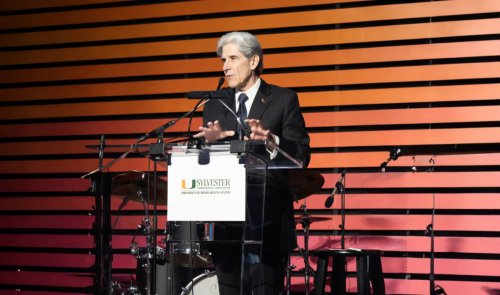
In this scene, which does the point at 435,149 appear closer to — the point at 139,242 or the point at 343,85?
the point at 343,85

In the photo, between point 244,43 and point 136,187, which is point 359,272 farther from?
point 136,187

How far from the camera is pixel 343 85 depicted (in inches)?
181

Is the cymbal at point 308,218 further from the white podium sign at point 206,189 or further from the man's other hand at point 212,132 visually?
the white podium sign at point 206,189

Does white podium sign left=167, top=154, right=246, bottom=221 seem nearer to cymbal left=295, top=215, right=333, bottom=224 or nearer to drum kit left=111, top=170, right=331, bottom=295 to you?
drum kit left=111, top=170, right=331, bottom=295

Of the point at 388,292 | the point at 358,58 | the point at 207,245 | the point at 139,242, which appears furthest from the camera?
the point at 358,58

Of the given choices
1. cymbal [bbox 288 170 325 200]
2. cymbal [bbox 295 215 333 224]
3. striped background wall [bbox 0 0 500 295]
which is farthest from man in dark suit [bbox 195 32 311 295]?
cymbal [bbox 295 215 333 224]

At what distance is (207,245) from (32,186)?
156 inches

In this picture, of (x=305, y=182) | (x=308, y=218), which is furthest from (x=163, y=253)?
(x=308, y=218)

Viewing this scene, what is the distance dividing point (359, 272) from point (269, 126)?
136cm

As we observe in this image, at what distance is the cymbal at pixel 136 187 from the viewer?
6.13 feet

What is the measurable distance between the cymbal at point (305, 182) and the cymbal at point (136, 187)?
1.03 m

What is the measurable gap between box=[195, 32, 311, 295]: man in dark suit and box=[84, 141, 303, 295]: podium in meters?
0.12

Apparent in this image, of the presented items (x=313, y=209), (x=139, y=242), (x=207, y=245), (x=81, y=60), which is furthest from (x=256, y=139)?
(x=81, y=60)

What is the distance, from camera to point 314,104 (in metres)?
4.59
